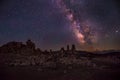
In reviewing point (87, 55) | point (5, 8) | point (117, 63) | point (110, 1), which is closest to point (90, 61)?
point (87, 55)

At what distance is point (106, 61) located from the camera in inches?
532

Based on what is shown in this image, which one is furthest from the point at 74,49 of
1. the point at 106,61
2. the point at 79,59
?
the point at 106,61

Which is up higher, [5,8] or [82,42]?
[5,8]

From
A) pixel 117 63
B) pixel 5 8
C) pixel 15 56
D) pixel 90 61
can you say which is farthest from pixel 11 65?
pixel 117 63

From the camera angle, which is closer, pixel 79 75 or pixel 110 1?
pixel 79 75

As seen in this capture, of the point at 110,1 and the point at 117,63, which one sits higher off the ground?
the point at 110,1

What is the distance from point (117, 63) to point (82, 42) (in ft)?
6.41

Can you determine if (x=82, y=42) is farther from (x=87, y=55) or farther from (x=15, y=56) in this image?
(x=15, y=56)

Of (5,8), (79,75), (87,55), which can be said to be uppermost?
(5,8)

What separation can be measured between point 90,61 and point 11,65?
371cm

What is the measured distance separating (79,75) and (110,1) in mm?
3986

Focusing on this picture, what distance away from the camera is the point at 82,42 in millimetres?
13727

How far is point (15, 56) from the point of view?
43.6ft

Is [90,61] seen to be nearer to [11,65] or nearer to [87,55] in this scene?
[87,55]
